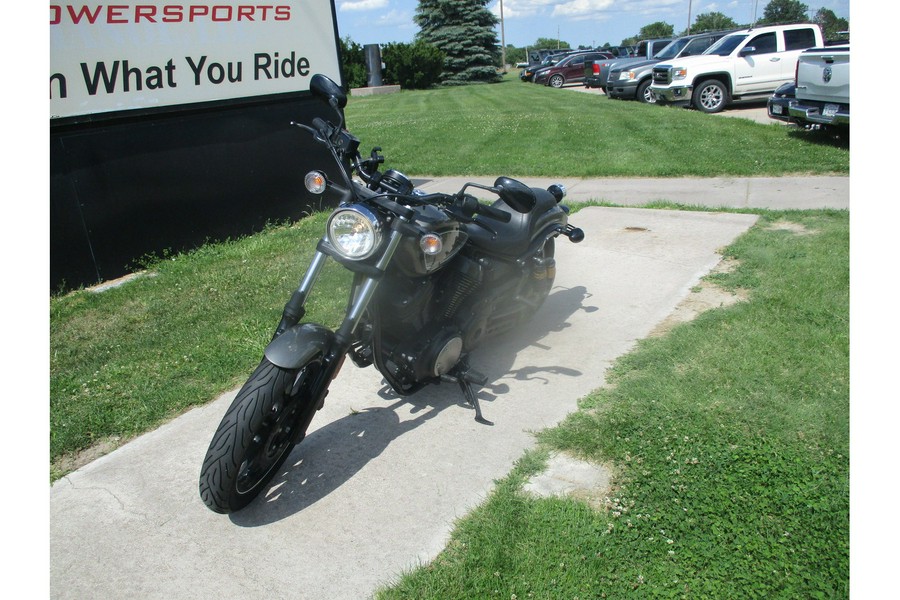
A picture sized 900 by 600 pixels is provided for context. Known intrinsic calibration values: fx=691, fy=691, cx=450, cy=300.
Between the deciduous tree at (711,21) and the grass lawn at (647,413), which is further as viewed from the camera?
the deciduous tree at (711,21)

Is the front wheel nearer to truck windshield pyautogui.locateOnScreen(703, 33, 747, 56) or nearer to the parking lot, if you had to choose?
the parking lot

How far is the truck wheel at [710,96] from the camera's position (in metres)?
16.4

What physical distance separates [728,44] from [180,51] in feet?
45.5

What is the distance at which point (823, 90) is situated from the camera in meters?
11.0

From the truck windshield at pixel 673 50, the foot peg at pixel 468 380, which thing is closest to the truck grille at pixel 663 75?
the truck windshield at pixel 673 50

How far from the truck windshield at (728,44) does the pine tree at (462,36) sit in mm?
25952

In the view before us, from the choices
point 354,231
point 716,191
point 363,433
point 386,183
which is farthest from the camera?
point 716,191

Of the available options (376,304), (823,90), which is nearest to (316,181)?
(376,304)

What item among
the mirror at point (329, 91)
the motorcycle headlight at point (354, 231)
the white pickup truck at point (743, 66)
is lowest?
the motorcycle headlight at point (354, 231)

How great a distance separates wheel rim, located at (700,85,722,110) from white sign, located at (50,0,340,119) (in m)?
11.2

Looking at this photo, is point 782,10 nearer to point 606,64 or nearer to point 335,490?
point 606,64

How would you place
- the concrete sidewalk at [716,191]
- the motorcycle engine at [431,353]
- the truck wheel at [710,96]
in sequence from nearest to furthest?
1. the motorcycle engine at [431,353]
2. the concrete sidewalk at [716,191]
3. the truck wheel at [710,96]

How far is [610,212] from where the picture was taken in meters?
7.96

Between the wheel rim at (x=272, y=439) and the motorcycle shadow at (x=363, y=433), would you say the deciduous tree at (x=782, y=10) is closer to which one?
the motorcycle shadow at (x=363, y=433)
